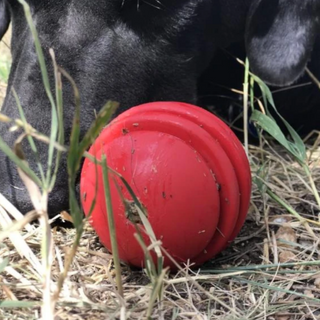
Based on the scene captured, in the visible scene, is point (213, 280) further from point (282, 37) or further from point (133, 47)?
point (282, 37)

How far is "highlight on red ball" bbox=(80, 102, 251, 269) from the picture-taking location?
3.75ft

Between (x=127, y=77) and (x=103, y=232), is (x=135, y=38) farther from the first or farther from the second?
(x=103, y=232)

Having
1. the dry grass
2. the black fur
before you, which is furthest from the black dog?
the dry grass

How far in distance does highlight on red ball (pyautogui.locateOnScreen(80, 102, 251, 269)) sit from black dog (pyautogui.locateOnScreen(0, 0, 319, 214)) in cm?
26

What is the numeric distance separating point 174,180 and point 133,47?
52cm

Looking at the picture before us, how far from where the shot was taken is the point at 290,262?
1.35 m

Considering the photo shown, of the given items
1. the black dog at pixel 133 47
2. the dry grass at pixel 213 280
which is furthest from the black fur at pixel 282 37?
the dry grass at pixel 213 280

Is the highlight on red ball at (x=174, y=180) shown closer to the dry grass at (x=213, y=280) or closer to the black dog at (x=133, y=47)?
the dry grass at (x=213, y=280)

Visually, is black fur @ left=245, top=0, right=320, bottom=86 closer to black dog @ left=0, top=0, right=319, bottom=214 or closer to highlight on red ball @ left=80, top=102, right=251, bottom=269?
black dog @ left=0, top=0, right=319, bottom=214

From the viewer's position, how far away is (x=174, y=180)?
114cm

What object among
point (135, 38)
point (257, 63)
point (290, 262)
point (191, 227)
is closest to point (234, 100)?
point (257, 63)

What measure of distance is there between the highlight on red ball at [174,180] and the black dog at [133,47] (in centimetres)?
26

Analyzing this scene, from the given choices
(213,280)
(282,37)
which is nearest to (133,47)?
(282,37)

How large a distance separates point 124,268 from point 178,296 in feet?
0.53
